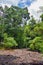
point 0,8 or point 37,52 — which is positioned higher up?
point 0,8

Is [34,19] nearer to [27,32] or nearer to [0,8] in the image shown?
[27,32]

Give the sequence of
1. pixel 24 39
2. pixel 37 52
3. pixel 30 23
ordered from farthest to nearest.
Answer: pixel 30 23, pixel 24 39, pixel 37 52

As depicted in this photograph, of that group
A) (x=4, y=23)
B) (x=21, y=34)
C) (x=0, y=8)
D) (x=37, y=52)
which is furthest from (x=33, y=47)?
(x=0, y=8)

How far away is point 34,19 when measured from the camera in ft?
71.7

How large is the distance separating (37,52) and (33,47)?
1.66ft

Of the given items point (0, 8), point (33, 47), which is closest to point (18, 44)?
point (33, 47)

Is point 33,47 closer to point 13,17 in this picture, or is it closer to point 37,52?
point 37,52

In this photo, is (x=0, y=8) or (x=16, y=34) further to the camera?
(x=0, y=8)

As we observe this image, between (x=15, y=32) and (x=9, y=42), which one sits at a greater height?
(x=15, y=32)

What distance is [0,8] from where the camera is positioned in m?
23.2

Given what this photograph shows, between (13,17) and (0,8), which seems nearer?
(13,17)

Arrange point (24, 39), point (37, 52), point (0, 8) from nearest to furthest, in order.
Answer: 1. point (37, 52)
2. point (24, 39)
3. point (0, 8)

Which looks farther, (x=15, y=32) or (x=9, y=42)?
(x=15, y=32)

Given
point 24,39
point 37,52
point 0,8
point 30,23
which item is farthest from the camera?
point 0,8
